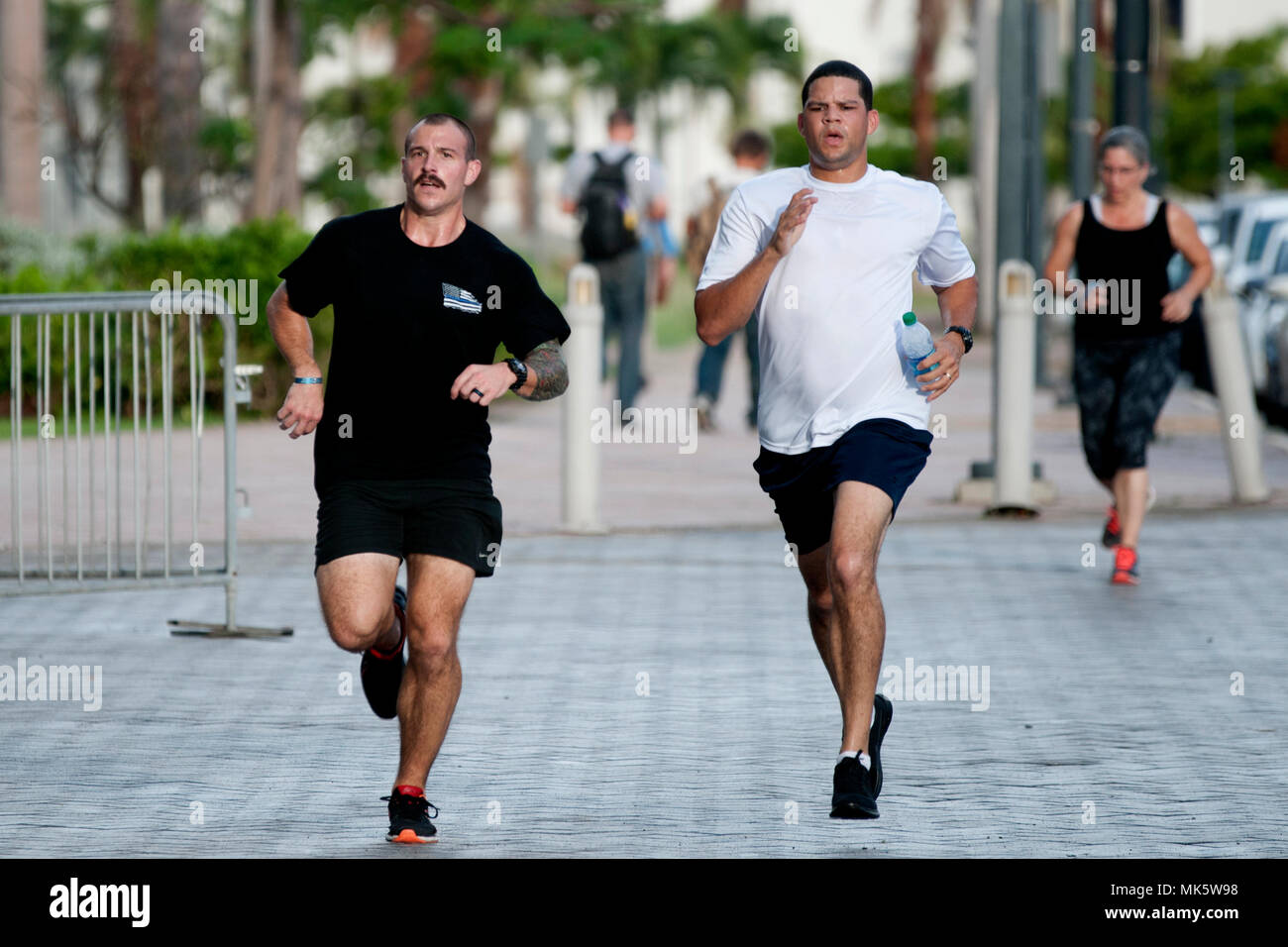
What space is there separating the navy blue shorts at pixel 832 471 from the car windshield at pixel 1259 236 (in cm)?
1657

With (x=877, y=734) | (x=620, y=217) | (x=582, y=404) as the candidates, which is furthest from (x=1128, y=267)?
(x=620, y=217)

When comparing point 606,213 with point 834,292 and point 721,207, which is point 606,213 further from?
point 834,292

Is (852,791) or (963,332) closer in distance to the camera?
(852,791)

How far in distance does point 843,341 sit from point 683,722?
162 centimetres

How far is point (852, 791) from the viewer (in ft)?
19.5

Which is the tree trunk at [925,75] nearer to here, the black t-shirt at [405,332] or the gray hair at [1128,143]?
the gray hair at [1128,143]

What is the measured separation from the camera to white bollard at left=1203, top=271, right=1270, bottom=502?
12.7 meters

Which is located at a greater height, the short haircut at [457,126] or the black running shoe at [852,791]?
the short haircut at [457,126]

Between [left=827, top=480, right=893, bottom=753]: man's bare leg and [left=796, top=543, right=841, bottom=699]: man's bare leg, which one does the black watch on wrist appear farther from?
[left=796, top=543, right=841, bottom=699]: man's bare leg

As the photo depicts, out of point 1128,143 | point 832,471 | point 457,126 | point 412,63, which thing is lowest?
point 832,471

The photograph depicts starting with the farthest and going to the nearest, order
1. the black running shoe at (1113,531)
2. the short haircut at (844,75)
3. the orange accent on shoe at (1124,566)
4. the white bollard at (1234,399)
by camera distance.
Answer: the white bollard at (1234,399) → the black running shoe at (1113,531) → the orange accent on shoe at (1124,566) → the short haircut at (844,75)

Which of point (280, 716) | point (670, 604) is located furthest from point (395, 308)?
point (670, 604)

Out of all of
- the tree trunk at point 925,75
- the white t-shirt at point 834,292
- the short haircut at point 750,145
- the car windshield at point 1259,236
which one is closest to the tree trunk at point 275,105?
the car windshield at point 1259,236

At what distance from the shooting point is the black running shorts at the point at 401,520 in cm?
573
